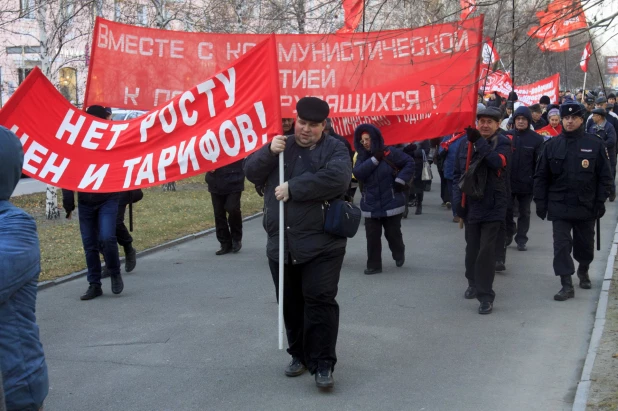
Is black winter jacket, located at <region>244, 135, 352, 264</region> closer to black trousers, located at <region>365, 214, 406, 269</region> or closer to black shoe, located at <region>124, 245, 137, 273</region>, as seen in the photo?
black trousers, located at <region>365, 214, 406, 269</region>

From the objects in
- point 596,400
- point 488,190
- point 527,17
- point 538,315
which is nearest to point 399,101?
point 488,190

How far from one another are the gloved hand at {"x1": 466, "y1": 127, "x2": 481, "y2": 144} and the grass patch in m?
4.88

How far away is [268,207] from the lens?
5.79m

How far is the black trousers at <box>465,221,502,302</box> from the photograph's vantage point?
7852mm

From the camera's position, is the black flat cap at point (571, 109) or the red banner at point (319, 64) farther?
the black flat cap at point (571, 109)

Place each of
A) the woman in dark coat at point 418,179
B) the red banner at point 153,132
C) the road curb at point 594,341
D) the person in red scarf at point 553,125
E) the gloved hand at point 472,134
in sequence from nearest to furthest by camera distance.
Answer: the road curb at point 594,341, the red banner at point 153,132, the gloved hand at point 472,134, the person in red scarf at point 553,125, the woman in dark coat at point 418,179

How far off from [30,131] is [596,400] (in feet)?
13.2

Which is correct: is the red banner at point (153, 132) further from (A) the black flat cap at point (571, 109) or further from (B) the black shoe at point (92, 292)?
(A) the black flat cap at point (571, 109)

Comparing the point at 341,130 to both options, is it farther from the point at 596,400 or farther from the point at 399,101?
the point at 596,400

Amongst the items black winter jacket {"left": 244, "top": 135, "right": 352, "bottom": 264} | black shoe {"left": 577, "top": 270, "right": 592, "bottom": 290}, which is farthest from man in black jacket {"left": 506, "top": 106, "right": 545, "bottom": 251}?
black winter jacket {"left": 244, "top": 135, "right": 352, "bottom": 264}

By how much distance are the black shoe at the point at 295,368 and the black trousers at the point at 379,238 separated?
154 inches

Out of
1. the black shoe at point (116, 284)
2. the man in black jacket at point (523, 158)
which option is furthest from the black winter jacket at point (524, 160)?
the black shoe at point (116, 284)

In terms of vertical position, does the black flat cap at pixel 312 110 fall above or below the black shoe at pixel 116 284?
above

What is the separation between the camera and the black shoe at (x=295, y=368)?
5906mm
